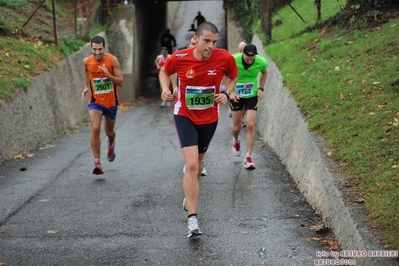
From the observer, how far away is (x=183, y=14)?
4525 cm

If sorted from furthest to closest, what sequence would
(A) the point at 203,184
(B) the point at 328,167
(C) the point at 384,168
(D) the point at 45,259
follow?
(A) the point at 203,184
(B) the point at 328,167
(C) the point at 384,168
(D) the point at 45,259

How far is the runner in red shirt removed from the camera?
686cm

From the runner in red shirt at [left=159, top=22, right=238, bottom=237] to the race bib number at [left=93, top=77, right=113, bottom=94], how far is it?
286 centimetres

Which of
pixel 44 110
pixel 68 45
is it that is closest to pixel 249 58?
pixel 44 110

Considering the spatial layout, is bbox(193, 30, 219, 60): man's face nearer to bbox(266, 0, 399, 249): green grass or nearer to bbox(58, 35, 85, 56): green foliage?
bbox(266, 0, 399, 249): green grass

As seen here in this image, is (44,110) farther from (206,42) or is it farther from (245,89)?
(206,42)

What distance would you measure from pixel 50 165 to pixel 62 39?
26.3 ft

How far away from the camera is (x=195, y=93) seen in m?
7.00

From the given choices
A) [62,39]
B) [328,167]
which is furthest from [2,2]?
[328,167]

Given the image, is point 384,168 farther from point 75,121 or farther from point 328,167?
point 75,121

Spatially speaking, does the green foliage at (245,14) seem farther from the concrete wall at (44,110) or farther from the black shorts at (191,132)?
the black shorts at (191,132)

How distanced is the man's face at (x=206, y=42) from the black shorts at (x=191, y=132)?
2.58ft

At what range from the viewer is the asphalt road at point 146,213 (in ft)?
20.3

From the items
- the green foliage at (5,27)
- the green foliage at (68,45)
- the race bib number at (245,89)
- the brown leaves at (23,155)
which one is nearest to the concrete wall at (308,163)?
the race bib number at (245,89)
